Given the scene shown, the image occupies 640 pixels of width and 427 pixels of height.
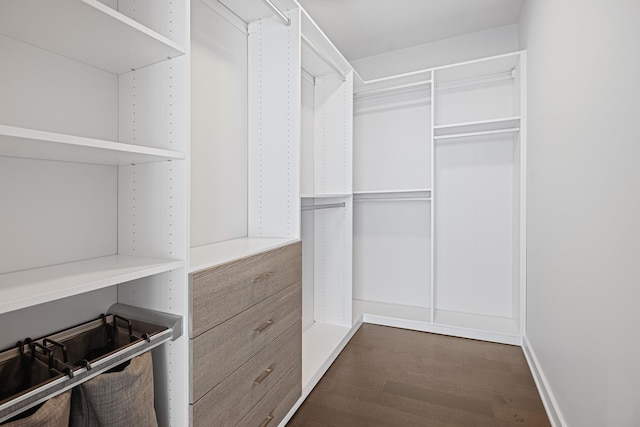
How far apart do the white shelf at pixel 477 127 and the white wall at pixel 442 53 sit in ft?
2.18

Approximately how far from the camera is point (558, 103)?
164cm

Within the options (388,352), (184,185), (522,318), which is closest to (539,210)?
(522,318)

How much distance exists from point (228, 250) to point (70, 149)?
2.37 feet

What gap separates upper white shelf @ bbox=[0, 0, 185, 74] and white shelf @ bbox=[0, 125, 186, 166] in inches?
12.7

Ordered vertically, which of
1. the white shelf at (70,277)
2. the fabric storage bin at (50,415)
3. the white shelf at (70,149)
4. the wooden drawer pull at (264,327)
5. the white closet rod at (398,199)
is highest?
the white shelf at (70,149)

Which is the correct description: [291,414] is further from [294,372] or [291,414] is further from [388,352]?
[388,352]

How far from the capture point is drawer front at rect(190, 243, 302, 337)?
1.10 metres

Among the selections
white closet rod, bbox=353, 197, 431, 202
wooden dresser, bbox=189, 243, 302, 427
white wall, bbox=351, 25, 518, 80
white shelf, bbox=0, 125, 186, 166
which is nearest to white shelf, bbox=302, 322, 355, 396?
wooden dresser, bbox=189, 243, 302, 427

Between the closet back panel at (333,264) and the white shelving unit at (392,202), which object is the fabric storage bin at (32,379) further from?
the white shelving unit at (392,202)

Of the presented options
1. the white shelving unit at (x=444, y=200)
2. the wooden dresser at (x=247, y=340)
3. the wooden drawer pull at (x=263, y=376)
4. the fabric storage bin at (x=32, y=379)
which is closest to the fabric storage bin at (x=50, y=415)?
the fabric storage bin at (x=32, y=379)

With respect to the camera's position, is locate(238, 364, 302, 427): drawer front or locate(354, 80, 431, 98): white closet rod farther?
locate(354, 80, 431, 98): white closet rod

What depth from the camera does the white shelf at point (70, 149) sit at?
0.70 meters

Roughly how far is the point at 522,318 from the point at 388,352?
1.07 metres

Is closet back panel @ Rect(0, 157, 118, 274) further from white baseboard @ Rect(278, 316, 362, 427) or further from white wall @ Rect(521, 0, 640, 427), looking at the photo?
white wall @ Rect(521, 0, 640, 427)
